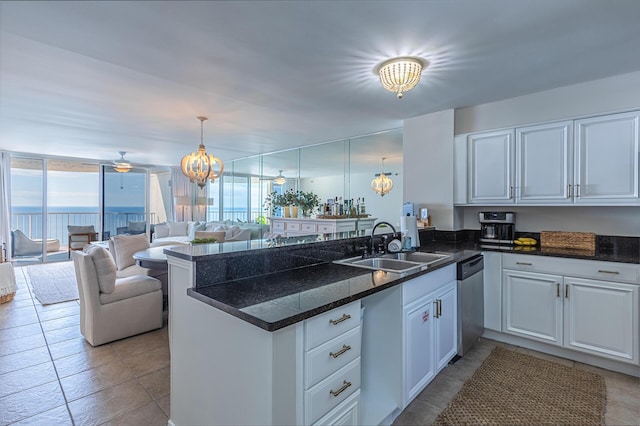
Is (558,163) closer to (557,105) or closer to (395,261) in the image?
(557,105)

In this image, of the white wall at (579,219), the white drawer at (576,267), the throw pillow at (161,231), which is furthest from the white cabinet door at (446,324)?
the throw pillow at (161,231)

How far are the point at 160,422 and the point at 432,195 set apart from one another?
10.7 ft

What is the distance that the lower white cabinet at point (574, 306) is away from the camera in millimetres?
2297

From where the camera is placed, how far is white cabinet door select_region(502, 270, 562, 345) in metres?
2.59

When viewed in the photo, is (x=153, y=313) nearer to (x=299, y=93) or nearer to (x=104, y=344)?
Answer: (x=104, y=344)

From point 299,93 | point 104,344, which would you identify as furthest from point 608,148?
point 104,344

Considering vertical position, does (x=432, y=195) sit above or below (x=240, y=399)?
above

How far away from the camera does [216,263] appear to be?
5.32 feet

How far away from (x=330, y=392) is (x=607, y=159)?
9.94 feet

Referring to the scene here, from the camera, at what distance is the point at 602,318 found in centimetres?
239

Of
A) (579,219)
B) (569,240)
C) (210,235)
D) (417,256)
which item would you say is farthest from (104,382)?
(579,219)

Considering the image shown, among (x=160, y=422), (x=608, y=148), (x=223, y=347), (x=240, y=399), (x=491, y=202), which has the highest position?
(x=608, y=148)

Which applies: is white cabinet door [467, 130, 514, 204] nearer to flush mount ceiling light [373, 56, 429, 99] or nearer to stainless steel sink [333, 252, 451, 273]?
stainless steel sink [333, 252, 451, 273]

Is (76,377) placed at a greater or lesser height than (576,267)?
lesser
